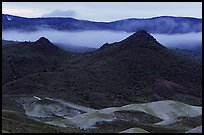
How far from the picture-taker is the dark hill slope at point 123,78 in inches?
2557

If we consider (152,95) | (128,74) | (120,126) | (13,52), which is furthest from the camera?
(13,52)

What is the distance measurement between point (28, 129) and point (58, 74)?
47872mm

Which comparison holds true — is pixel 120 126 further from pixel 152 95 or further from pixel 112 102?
pixel 152 95

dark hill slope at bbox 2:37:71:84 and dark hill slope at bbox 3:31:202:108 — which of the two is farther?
dark hill slope at bbox 2:37:71:84

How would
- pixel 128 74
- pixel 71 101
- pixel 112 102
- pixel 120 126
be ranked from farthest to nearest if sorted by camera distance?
1. pixel 128 74
2. pixel 112 102
3. pixel 71 101
4. pixel 120 126

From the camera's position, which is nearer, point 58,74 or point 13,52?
point 58,74

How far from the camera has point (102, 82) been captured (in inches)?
2847

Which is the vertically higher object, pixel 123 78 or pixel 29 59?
pixel 29 59

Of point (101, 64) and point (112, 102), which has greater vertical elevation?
point (101, 64)

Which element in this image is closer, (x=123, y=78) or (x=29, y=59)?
(x=123, y=78)

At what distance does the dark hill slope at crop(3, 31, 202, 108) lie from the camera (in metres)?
64.9

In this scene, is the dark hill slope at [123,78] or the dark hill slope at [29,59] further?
the dark hill slope at [29,59]

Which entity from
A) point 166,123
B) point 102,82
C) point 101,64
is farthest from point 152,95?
point 166,123

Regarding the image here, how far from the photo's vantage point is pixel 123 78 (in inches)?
2958
